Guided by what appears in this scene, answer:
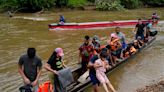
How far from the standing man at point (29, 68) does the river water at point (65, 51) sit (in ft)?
11.0

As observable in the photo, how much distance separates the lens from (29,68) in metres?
8.05

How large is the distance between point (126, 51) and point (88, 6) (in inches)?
1299

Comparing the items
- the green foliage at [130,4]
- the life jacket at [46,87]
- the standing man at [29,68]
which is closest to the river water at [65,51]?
the life jacket at [46,87]

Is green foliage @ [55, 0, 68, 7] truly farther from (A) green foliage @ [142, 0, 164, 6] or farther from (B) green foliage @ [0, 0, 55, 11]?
(A) green foliage @ [142, 0, 164, 6]

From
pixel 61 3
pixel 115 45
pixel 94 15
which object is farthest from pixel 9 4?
pixel 115 45

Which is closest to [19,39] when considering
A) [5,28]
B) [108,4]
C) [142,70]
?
[5,28]

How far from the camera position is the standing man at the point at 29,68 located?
7.99m

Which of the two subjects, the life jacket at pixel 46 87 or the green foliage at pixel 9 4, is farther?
the green foliage at pixel 9 4

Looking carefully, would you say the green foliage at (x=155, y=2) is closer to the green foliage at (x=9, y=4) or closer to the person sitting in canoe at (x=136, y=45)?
the green foliage at (x=9, y=4)

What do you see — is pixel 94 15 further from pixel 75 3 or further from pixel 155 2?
pixel 155 2

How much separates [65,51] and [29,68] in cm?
985

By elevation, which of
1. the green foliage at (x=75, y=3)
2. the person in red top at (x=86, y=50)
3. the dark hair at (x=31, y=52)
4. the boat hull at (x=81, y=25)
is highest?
the dark hair at (x=31, y=52)

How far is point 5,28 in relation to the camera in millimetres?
27859

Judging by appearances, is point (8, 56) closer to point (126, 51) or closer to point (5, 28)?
point (126, 51)
